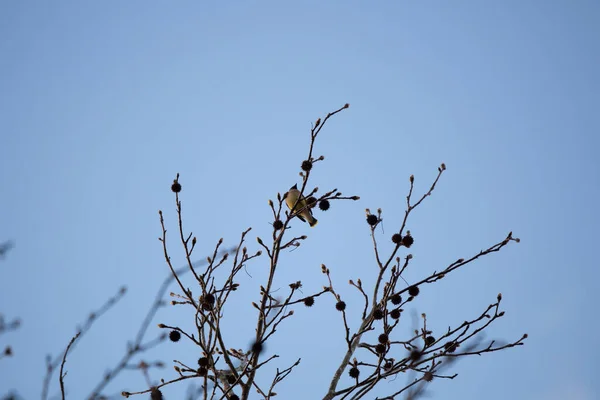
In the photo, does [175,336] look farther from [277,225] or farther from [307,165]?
[307,165]

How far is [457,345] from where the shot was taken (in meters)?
3.71

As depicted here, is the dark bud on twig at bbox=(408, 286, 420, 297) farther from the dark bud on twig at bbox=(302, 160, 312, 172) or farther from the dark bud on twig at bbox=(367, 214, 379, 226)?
the dark bud on twig at bbox=(302, 160, 312, 172)

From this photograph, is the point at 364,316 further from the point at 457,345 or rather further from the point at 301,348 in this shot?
the point at 301,348

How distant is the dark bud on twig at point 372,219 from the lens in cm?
459

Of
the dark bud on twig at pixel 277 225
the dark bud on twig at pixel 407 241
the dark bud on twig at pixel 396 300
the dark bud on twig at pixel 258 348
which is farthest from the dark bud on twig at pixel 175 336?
the dark bud on twig at pixel 407 241

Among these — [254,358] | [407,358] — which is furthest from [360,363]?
[254,358]

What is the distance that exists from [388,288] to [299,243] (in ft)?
2.64

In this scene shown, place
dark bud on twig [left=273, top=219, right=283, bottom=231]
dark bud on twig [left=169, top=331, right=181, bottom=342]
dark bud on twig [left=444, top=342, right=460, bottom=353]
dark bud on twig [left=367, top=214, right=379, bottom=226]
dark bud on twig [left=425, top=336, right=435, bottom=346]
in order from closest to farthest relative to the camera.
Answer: dark bud on twig [left=444, top=342, right=460, bottom=353], dark bud on twig [left=425, top=336, right=435, bottom=346], dark bud on twig [left=169, top=331, right=181, bottom=342], dark bud on twig [left=273, top=219, right=283, bottom=231], dark bud on twig [left=367, top=214, right=379, bottom=226]

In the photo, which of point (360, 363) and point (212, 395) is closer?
point (212, 395)

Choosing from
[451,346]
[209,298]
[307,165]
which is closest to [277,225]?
[307,165]

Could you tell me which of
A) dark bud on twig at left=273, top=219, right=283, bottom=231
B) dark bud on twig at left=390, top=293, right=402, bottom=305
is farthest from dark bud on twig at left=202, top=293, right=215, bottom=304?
dark bud on twig at left=390, top=293, right=402, bottom=305

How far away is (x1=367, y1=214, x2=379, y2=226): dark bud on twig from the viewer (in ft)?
15.1

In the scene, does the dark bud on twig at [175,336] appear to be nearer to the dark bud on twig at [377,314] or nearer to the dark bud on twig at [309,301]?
the dark bud on twig at [309,301]

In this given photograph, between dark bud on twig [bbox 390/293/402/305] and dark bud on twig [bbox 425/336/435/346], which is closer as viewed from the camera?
dark bud on twig [bbox 425/336/435/346]
